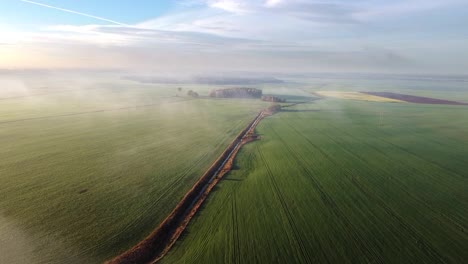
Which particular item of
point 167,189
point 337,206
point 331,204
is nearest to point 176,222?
point 167,189

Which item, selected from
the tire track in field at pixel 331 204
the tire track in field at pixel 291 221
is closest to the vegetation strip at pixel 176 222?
the tire track in field at pixel 291 221

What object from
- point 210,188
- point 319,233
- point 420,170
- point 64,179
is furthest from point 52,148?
point 420,170

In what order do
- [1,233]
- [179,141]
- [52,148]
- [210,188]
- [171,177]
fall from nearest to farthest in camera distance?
[1,233] → [210,188] → [171,177] → [52,148] → [179,141]

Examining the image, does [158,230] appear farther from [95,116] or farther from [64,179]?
[95,116]

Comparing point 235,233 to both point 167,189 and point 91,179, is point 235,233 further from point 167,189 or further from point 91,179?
point 91,179

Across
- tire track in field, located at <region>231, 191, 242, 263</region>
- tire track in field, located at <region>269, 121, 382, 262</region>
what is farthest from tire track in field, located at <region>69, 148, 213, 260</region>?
tire track in field, located at <region>269, 121, 382, 262</region>

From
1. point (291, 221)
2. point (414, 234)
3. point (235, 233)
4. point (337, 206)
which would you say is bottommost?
point (235, 233)

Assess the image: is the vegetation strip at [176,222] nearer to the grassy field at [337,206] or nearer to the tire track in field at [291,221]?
the grassy field at [337,206]
